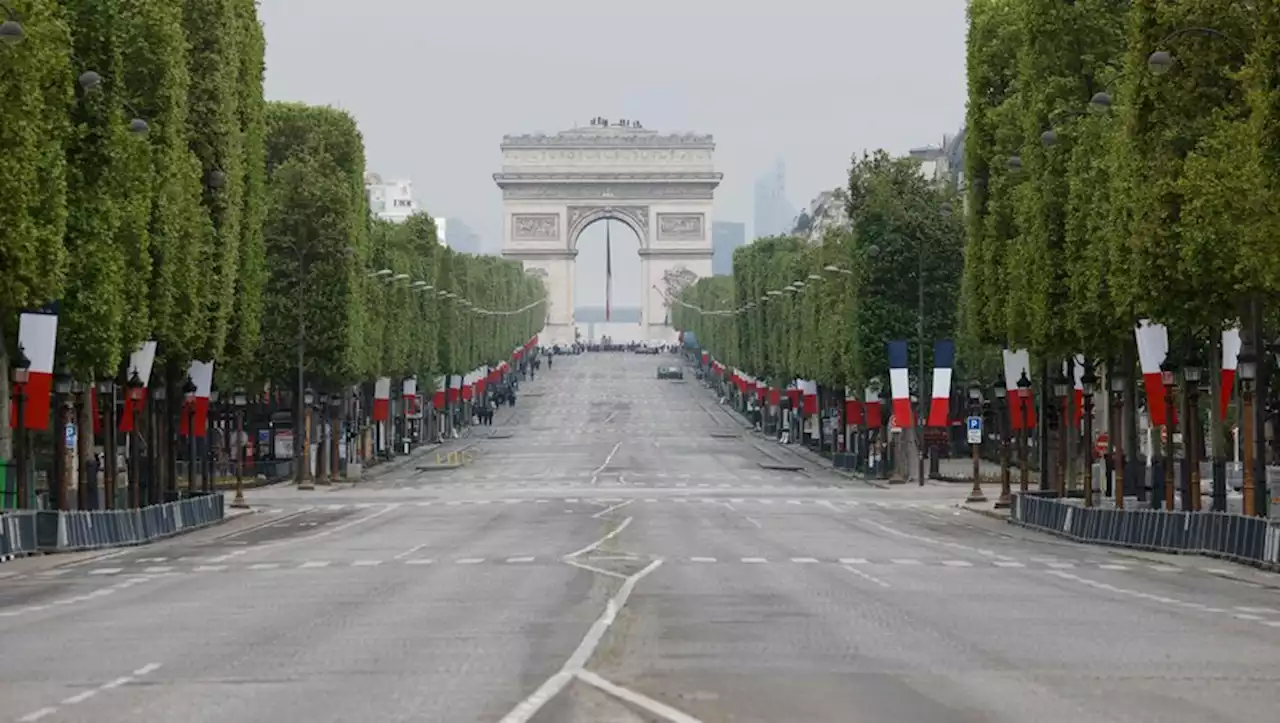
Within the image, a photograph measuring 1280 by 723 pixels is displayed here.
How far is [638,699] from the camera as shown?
717 inches

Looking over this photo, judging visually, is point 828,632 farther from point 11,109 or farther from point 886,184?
point 886,184

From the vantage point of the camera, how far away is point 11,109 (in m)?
45.4

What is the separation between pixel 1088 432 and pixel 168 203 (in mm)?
23289

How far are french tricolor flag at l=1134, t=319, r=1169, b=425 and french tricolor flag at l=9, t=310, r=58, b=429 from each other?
907 inches

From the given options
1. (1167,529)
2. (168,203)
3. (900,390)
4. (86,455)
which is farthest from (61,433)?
(900,390)

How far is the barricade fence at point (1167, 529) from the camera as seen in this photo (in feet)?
138

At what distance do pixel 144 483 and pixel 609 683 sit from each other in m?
57.3

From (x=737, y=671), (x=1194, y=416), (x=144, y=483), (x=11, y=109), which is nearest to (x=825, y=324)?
(x=144, y=483)

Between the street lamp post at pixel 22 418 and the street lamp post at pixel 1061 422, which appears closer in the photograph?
the street lamp post at pixel 22 418

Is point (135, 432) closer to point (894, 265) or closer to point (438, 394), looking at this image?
point (894, 265)

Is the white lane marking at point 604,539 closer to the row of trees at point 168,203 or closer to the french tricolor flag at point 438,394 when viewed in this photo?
the row of trees at point 168,203

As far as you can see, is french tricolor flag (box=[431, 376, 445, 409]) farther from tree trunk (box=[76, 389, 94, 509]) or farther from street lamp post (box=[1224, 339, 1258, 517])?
street lamp post (box=[1224, 339, 1258, 517])

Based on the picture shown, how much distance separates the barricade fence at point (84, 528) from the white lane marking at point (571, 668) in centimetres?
1897

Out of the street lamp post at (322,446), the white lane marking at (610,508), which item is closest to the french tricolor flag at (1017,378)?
the white lane marking at (610,508)
